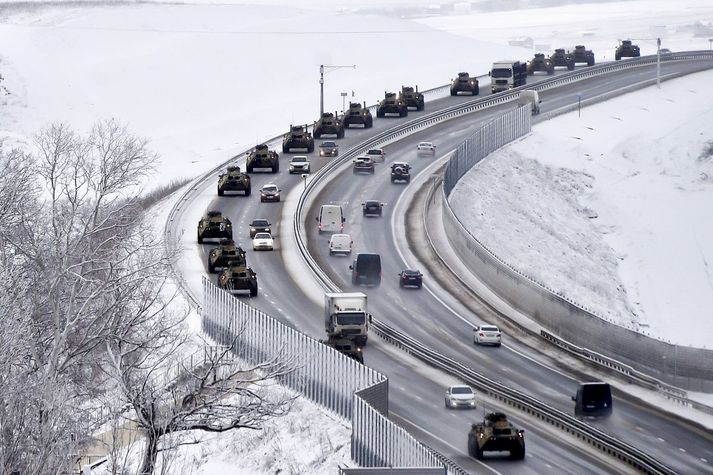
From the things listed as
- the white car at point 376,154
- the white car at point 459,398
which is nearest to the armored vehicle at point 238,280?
the white car at point 459,398

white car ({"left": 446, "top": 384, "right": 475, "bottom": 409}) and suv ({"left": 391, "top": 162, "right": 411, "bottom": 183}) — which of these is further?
suv ({"left": 391, "top": 162, "right": 411, "bottom": 183})

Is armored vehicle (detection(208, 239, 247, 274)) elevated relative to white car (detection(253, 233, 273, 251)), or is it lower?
elevated

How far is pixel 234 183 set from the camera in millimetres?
105688

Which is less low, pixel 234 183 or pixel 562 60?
pixel 562 60

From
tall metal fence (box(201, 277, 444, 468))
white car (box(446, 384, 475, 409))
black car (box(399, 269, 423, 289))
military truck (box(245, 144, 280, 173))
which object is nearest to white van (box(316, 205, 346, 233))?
black car (box(399, 269, 423, 289))

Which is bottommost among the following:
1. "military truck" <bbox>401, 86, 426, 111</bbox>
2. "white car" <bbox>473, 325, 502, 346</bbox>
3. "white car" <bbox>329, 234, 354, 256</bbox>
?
"white car" <bbox>473, 325, 502, 346</bbox>

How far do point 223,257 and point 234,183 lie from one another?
78.3 feet

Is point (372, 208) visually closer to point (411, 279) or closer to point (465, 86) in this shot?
point (411, 279)

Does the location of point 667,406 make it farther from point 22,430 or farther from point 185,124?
point 185,124

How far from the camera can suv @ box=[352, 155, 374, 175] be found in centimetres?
11469

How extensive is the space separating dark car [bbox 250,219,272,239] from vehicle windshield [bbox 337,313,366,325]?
A: 25.6m

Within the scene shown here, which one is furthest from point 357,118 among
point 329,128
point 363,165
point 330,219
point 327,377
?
point 327,377

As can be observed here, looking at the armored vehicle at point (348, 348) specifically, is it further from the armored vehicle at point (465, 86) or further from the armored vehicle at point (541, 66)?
the armored vehicle at point (541, 66)

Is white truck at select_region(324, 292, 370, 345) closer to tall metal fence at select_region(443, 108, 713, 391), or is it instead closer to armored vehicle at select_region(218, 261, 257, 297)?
armored vehicle at select_region(218, 261, 257, 297)
